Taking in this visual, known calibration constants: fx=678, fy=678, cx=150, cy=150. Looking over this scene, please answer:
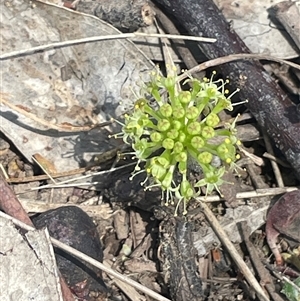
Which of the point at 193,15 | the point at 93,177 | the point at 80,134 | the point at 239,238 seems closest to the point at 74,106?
the point at 80,134

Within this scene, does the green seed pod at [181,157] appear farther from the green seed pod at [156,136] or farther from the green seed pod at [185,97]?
the green seed pod at [185,97]

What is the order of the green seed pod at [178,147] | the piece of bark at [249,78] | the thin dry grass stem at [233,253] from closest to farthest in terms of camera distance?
1. the green seed pod at [178,147]
2. the thin dry grass stem at [233,253]
3. the piece of bark at [249,78]

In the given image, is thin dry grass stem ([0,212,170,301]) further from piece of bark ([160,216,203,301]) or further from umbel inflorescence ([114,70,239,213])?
umbel inflorescence ([114,70,239,213])

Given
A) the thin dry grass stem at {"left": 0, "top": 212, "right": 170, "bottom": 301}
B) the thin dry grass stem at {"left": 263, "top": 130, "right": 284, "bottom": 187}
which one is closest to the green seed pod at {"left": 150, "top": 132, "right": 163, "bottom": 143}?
the thin dry grass stem at {"left": 0, "top": 212, "right": 170, "bottom": 301}

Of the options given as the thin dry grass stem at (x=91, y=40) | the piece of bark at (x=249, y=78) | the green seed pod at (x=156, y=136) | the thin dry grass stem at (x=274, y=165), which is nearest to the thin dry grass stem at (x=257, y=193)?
the thin dry grass stem at (x=274, y=165)

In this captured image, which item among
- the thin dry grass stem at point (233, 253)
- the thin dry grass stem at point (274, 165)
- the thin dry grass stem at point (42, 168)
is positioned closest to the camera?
the thin dry grass stem at point (233, 253)

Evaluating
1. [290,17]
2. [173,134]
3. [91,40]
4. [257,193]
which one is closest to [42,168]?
[91,40]

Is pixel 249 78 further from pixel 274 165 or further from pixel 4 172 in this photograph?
pixel 4 172
